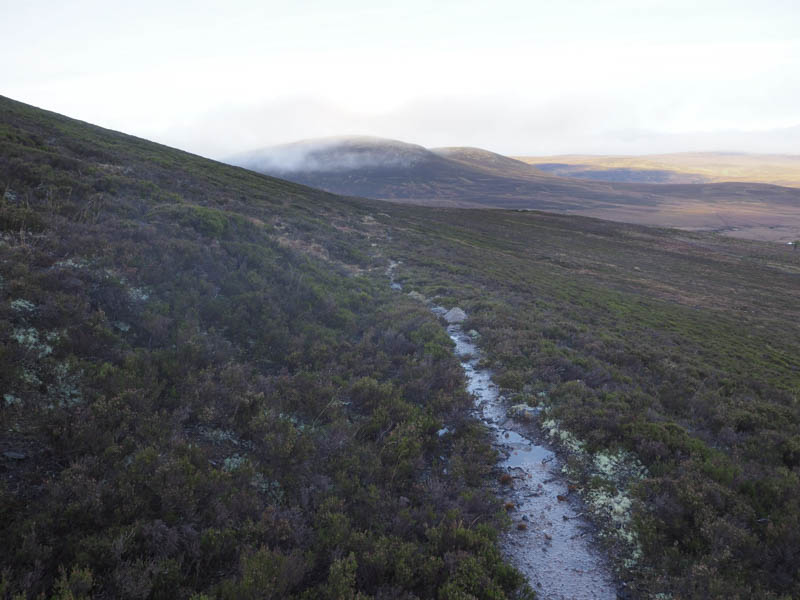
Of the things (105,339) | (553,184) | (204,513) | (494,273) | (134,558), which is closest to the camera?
(134,558)

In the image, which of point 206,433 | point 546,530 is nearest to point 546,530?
point 546,530

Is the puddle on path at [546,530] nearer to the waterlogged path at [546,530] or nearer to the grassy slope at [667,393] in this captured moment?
the waterlogged path at [546,530]

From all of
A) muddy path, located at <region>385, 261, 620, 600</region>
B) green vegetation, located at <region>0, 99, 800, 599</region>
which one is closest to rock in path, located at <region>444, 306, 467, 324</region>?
green vegetation, located at <region>0, 99, 800, 599</region>

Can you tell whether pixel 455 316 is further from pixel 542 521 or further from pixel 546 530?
pixel 546 530

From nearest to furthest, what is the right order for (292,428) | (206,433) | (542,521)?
(542,521) → (206,433) → (292,428)

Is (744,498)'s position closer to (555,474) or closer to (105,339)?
(555,474)

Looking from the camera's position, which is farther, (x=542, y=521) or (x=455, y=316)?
(x=455, y=316)

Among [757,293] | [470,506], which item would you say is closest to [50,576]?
[470,506]
